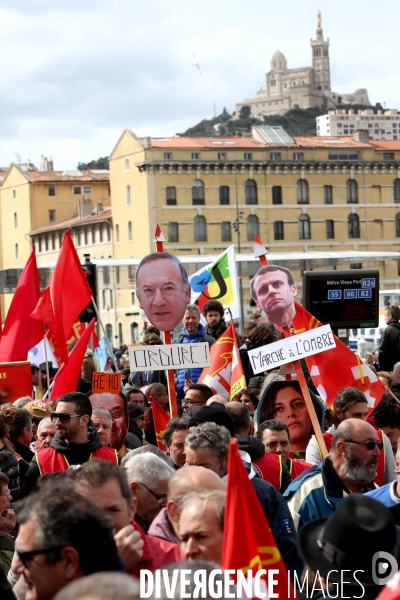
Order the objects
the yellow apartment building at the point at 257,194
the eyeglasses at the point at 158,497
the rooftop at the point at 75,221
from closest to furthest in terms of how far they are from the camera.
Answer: the eyeglasses at the point at 158,497 → the yellow apartment building at the point at 257,194 → the rooftop at the point at 75,221

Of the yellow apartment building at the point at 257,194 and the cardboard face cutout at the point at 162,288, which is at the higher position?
the yellow apartment building at the point at 257,194

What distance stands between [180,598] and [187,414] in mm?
3736

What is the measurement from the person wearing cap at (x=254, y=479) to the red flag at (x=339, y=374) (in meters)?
3.34

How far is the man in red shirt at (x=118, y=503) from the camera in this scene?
3.95 metres

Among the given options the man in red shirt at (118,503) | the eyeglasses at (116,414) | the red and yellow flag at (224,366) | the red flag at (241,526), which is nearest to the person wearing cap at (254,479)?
the man in red shirt at (118,503)

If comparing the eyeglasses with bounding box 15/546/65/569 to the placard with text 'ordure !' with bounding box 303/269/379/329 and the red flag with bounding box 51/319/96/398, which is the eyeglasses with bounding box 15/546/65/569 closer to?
the red flag with bounding box 51/319/96/398

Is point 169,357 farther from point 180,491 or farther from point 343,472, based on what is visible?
point 180,491

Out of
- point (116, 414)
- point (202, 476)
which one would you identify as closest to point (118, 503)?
point (202, 476)

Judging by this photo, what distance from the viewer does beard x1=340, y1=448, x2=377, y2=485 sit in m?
5.28

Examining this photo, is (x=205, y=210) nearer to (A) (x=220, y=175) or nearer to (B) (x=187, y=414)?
(A) (x=220, y=175)

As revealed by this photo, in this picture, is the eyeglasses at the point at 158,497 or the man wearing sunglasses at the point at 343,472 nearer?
the eyeglasses at the point at 158,497

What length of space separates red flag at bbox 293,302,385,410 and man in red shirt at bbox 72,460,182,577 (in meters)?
4.67

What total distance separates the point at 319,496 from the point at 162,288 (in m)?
3.57

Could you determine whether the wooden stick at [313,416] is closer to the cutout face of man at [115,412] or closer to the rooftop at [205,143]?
the cutout face of man at [115,412]
